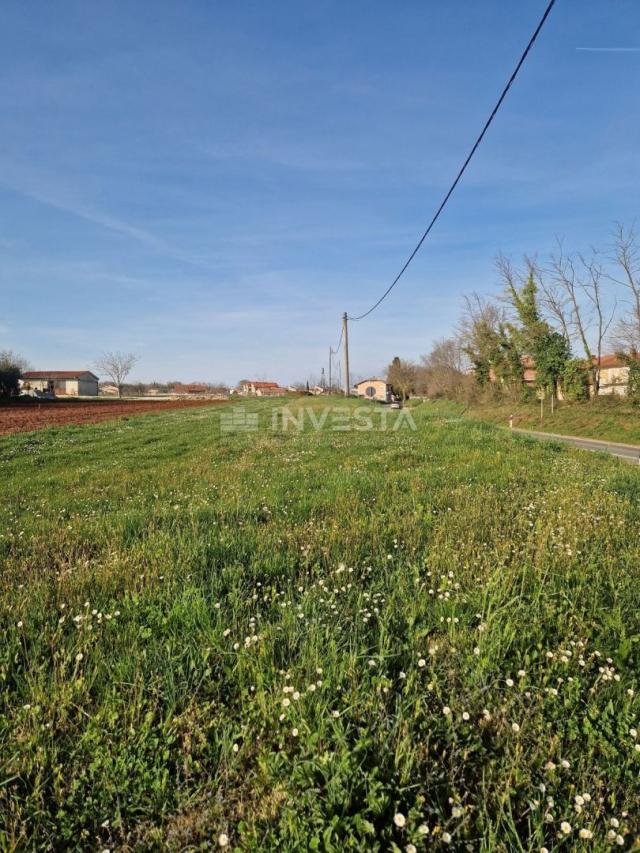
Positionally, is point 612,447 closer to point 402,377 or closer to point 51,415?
point 51,415

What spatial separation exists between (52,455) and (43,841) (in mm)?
14416

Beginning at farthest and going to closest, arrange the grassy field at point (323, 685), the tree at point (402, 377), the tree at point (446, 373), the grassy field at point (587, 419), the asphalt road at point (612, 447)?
1. the tree at point (402, 377)
2. the tree at point (446, 373)
3. the grassy field at point (587, 419)
4. the asphalt road at point (612, 447)
5. the grassy field at point (323, 685)

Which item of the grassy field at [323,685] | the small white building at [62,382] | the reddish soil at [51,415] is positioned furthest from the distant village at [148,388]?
the grassy field at [323,685]

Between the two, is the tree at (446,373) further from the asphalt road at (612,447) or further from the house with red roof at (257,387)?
the house with red roof at (257,387)

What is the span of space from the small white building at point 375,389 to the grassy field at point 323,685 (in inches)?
2942

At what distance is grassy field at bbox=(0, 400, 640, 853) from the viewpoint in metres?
1.80

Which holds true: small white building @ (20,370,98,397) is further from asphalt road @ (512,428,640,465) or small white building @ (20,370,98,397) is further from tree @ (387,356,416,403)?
asphalt road @ (512,428,640,465)

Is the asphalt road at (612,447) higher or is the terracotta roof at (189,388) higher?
Result: the terracotta roof at (189,388)

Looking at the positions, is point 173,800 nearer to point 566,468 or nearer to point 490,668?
point 490,668

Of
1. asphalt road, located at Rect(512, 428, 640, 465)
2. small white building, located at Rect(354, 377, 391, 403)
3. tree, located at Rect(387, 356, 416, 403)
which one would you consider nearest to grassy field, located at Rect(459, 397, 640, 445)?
asphalt road, located at Rect(512, 428, 640, 465)

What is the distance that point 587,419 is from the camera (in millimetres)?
25703

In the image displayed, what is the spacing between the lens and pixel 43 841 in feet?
5.75

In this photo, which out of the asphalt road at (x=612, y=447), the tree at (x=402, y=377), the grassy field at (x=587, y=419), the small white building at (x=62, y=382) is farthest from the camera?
the small white building at (x=62, y=382)

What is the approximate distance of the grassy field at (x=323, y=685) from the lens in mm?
1798
